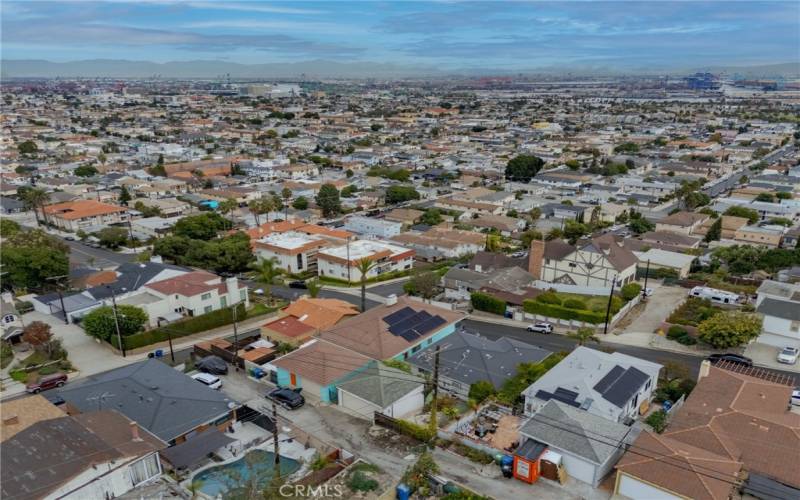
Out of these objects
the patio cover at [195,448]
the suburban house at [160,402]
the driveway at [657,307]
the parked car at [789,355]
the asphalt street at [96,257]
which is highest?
the suburban house at [160,402]

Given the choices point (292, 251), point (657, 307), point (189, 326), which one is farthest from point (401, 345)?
point (292, 251)

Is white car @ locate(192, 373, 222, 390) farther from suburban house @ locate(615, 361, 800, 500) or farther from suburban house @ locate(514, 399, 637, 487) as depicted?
suburban house @ locate(615, 361, 800, 500)

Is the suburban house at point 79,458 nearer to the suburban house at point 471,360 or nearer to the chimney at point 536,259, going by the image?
the suburban house at point 471,360

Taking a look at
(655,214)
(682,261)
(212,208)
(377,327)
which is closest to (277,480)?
(377,327)

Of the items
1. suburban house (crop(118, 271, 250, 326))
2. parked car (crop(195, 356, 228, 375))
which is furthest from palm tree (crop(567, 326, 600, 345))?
suburban house (crop(118, 271, 250, 326))

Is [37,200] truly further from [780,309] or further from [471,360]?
[780,309]

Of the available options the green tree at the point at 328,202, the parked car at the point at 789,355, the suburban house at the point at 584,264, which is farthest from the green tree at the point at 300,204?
the parked car at the point at 789,355

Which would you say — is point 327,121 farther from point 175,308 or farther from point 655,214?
point 175,308
